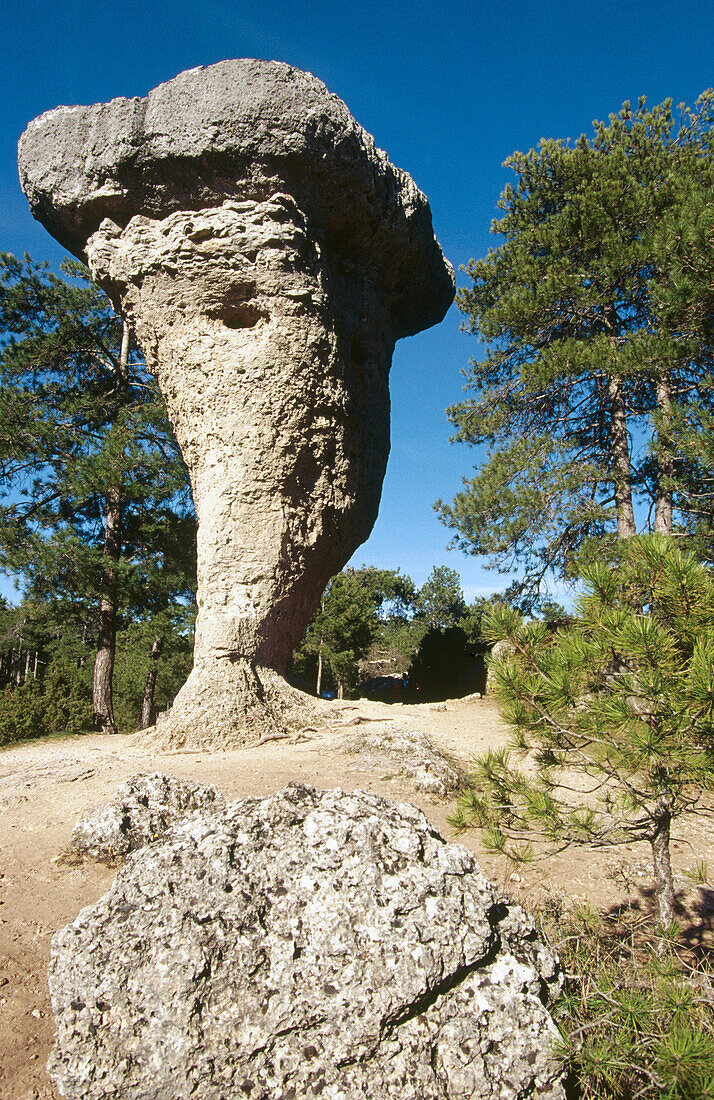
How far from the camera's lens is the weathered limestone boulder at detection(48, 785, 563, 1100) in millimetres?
1618

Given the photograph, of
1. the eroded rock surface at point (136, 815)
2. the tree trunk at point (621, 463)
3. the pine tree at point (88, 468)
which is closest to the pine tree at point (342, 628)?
the pine tree at point (88, 468)

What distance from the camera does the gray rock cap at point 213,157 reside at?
7359 millimetres

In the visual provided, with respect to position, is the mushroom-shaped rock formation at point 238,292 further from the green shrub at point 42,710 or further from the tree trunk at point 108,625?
the green shrub at point 42,710

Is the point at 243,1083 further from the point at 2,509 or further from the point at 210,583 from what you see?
the point at 2,509

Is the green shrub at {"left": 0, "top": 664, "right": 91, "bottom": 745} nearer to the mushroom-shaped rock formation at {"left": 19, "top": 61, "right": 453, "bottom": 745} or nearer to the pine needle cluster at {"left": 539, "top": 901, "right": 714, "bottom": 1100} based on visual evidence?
the mushroom-shaped rock formation at {"left": 19, "top": 61, "right": 453, "bottom": 745}

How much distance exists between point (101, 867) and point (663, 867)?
3.19 meters

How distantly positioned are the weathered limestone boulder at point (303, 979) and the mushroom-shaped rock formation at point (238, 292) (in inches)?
201

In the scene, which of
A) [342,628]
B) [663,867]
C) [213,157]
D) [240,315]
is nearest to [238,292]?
[240,315]

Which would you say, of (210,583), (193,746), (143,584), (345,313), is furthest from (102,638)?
(345,313)

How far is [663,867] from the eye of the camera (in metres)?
2.53

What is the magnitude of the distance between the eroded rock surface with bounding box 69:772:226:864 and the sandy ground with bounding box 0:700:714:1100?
0.39 ft

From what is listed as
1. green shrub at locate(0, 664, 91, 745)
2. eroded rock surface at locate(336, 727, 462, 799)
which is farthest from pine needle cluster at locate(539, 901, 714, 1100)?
green shrub at locate(0, 664, 91, 745)

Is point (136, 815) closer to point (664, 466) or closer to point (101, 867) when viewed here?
point (101, 867)

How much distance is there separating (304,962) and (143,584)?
1145cm
